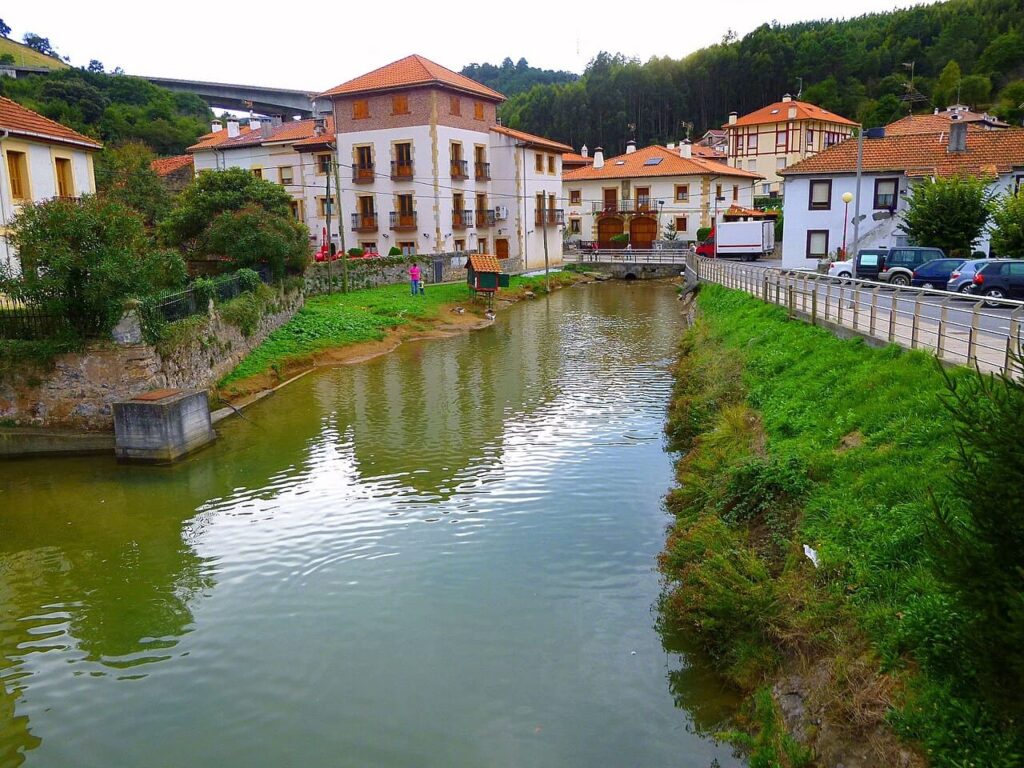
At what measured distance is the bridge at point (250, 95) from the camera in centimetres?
11300

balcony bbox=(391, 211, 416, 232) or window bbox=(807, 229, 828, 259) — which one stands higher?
balcony bbox=(391, 211, 416, 232)

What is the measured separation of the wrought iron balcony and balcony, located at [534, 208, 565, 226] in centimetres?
651

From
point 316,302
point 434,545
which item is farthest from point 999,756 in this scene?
point 316,302

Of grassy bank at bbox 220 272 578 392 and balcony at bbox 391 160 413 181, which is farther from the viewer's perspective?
balcony at bbox 391 160 413 181

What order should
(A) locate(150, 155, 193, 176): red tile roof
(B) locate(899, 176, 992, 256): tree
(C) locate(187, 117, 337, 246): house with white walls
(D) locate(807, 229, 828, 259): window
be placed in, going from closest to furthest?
1. (B) locate(899, 176, 992, 256): tree
2. (D) locate(807, 229, 828, 259): window
3. (C) locate(187, 117, 337, 246): house with white walls
4. (A) locate(150, 155, 193, 176): red tile roof

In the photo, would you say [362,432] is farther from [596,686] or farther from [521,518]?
[596,686]

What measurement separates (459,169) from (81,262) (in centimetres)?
3695

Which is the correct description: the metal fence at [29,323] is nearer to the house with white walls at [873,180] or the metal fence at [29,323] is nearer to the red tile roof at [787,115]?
the house with white walls at [873,180]

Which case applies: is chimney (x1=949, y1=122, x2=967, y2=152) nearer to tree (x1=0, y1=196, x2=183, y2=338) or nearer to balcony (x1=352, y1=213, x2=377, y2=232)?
balcony (x1=352, y1=213, x2=377, y2=232)

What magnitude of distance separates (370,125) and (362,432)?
37.5m

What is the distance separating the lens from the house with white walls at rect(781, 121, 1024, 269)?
3866 cm

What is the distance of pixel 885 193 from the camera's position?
135ft

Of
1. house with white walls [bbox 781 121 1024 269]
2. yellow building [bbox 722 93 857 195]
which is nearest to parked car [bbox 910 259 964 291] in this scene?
house with white walls [bbox 781 121 1024 269]

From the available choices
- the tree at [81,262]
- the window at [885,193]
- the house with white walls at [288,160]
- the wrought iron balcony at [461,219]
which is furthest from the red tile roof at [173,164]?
the window at [885,193]
